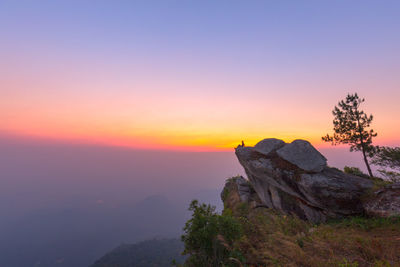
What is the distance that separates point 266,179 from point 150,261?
12398cm

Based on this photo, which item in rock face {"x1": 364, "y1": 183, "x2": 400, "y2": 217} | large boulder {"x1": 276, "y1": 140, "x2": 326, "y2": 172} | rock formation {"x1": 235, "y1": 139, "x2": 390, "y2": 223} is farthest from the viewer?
large boulder {"x1": 276, "y1": 140, "x2": 326, "y2": 172}

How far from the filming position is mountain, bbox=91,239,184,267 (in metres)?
102

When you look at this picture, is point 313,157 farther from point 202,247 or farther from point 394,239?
point 202,247

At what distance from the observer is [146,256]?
116000 millimetres

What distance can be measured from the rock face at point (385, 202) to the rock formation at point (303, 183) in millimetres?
236

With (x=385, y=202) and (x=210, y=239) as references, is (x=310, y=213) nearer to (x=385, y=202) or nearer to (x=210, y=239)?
(x=385, y=202)

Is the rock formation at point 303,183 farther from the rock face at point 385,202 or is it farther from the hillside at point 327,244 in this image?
the hillside at point 327,244

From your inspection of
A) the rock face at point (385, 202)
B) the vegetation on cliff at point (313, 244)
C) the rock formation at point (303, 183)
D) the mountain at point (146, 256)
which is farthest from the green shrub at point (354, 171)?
the mountain at point (146, 256)

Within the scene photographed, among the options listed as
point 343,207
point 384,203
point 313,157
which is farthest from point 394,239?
point 313,157

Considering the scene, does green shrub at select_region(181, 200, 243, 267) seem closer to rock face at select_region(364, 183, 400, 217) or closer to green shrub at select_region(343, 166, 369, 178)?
rock face at select_region(364, 183, 400, 217)

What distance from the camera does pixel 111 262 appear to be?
10869 cm

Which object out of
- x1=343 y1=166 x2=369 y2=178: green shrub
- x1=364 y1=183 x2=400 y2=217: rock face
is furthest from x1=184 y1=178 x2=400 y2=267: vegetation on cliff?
x1=343 y1=166 x2=369 y2=178: green shrub

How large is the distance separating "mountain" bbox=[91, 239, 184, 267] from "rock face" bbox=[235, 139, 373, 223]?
356 ft

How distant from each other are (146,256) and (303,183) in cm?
13779
